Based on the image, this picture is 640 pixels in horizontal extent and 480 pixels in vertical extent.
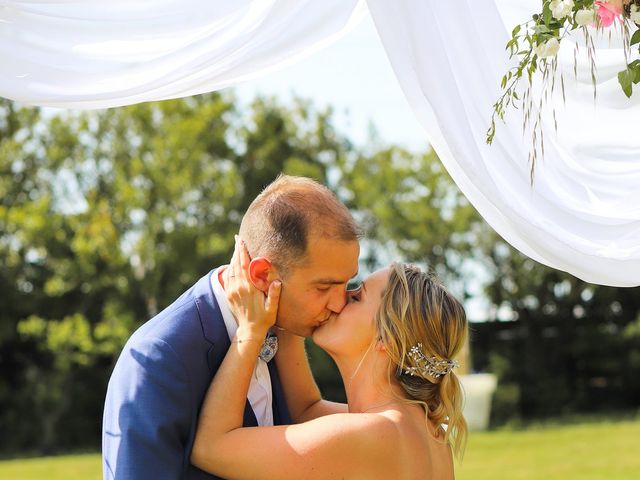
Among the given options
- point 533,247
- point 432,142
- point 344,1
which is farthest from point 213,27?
point 533,247

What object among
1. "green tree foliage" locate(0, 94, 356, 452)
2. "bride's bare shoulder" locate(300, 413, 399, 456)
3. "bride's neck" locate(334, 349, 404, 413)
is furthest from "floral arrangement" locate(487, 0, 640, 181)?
"green tree foliage" locate(0, 94, 356, 452)

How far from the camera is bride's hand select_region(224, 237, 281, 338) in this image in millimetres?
3158

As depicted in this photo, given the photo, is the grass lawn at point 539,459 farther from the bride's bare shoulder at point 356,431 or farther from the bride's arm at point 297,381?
the bride's bare shoulder at point 356,431

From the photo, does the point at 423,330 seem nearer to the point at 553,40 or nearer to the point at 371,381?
the point at 371,381

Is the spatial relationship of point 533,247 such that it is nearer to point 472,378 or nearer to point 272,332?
point 272,332

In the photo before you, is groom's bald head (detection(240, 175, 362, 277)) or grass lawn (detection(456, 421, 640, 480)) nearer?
groom's bald head (detection(240, 175, 362, 277))

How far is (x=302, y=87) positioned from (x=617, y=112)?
2697 cm

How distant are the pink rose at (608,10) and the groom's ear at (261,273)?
50.1 inches

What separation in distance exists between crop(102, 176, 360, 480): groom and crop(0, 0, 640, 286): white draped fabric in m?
0.59

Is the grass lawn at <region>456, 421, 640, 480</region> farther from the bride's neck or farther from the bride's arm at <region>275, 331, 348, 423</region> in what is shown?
the bride's neck

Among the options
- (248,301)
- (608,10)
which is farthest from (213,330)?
(608,10)

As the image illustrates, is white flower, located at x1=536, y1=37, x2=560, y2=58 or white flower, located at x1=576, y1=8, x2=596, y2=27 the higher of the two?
white flower, located at x1=576, y1=8, x2=596, y2=27

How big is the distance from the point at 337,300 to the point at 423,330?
298mm

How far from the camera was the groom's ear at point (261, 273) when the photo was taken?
3.17m
